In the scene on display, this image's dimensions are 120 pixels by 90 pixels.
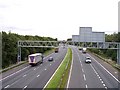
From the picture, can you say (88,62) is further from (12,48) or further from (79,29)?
(12,48)

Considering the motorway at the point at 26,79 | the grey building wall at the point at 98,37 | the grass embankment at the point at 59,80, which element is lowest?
the motorway at the point at 26,79

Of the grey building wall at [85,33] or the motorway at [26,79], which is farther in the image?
the grey building wall at [85,33]

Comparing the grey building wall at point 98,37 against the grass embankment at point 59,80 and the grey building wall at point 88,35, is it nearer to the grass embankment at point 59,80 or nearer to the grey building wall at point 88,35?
the grey building wall at point 88,35

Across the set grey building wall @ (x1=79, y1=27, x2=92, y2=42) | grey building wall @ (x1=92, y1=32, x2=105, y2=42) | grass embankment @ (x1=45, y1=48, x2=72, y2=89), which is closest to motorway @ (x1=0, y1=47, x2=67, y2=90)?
grass embankment @ (x1=45, y1=48, x2=72, y2=89)

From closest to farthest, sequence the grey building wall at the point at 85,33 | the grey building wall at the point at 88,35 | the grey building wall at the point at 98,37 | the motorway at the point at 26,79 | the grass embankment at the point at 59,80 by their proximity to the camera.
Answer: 1. the grass embankment at the point at 59,80
2. the motorway at the point at 26,79
3. the grey building wall at the point at 85,33
4. the grey building wall at the point at 88,35
5. the grey building wall at the point at 98,37

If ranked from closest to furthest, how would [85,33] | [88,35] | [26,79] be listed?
[26,79] < [85,33] < [88,35]

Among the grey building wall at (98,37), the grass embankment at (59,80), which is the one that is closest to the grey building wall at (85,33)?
the grey building wall at (98,37)

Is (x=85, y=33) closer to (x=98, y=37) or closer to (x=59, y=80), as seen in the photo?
(x=98, y=37)

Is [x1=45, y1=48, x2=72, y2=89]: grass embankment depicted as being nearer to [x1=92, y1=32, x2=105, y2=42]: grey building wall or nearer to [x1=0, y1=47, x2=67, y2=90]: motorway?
[x1=0, y1=47, x2=67, y2=90]: motorway

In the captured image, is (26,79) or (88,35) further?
(88,35)

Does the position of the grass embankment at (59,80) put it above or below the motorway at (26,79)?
above

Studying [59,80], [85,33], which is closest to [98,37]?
[85,33]

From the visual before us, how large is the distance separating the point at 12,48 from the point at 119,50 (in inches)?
1035

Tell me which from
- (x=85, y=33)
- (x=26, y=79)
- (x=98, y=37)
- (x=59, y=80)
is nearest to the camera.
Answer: (x=59, y=80)
